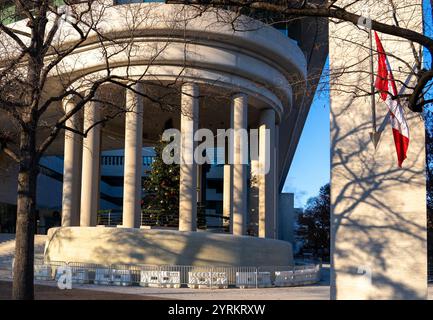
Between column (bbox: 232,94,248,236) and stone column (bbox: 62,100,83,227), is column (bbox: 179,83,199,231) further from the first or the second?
stone column (bbox: 62,100,83,227)

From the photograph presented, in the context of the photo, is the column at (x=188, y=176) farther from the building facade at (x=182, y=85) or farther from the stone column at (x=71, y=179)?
the stone column at (x=71, y=179)

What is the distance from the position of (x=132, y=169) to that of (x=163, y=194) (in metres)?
4.75

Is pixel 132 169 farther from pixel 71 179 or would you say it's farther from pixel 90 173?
pixel 71 179

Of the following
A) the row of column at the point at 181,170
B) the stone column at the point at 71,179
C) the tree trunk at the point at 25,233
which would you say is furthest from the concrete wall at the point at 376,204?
the stone column at the point at 71,179

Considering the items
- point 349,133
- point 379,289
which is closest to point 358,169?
point 349,133

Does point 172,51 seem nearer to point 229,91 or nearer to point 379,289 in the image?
point 229,91

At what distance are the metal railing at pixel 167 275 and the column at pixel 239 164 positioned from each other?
3.72m

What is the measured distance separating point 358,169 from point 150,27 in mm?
15905

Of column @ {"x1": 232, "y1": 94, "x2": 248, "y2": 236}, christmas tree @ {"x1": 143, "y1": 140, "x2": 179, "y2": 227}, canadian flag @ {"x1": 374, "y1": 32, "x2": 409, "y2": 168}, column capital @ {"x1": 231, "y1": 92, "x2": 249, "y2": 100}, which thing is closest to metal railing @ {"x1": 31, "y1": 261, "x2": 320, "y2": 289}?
column @ {"x1": 232, "y1": 94, "x2": 248, "y2": 236}

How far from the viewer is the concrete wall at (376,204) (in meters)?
11.9

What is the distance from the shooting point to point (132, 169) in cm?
2697

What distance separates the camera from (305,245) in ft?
293

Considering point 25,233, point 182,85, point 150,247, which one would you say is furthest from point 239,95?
point 25,233

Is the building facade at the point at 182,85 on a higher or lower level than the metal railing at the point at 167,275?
higher
